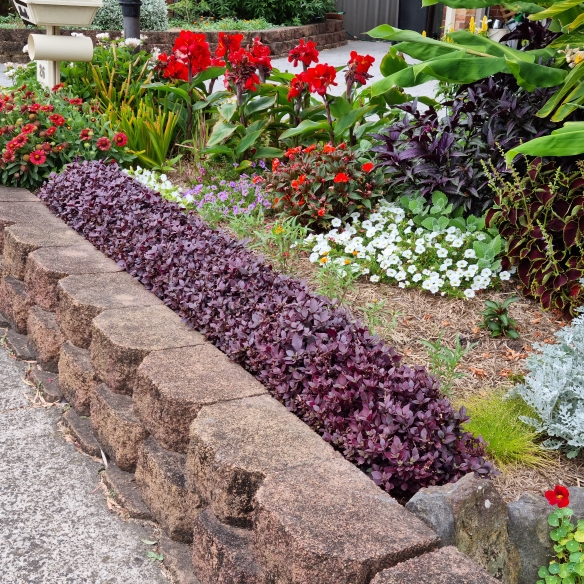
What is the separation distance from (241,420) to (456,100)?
2.73 meters

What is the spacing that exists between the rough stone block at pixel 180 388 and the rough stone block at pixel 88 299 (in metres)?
0.54

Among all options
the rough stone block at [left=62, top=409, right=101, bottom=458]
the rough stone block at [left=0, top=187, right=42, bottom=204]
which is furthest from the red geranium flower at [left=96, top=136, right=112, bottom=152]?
the rough stone block at [left=62, top=409, right=101, bottom=458]

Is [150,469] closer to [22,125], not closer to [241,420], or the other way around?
[241,420]

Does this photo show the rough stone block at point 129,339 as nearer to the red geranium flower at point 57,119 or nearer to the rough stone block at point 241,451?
the rough stone block at point 241,451

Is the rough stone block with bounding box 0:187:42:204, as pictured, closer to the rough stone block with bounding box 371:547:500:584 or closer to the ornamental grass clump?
the ornamental grass clump

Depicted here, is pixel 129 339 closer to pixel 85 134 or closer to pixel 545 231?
pixel 545 231

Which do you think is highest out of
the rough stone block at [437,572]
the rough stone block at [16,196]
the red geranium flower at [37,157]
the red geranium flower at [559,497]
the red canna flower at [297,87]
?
the red canna flower at [297,87]

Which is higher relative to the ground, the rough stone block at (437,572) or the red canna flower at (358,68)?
the red canna flower at (358,68)

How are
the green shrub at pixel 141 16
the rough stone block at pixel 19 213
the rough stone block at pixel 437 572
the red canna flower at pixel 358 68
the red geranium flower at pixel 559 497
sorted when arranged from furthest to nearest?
the green shrub at pixel 141 16 → the red canna flower at pixel 358 68 → the rough stone block at pixel 19 213 → the red geranium flower at pixel 559 497 → the rough stone block at pixel 437 572

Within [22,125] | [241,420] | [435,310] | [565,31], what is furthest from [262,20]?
[241,420]

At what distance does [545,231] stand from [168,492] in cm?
204

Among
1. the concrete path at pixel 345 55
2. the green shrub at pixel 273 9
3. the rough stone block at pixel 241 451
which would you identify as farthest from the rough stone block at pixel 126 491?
the green shrub at pixel 273 9

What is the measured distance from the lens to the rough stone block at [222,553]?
2.11m

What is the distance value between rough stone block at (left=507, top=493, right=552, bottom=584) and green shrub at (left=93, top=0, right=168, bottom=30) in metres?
12.7
